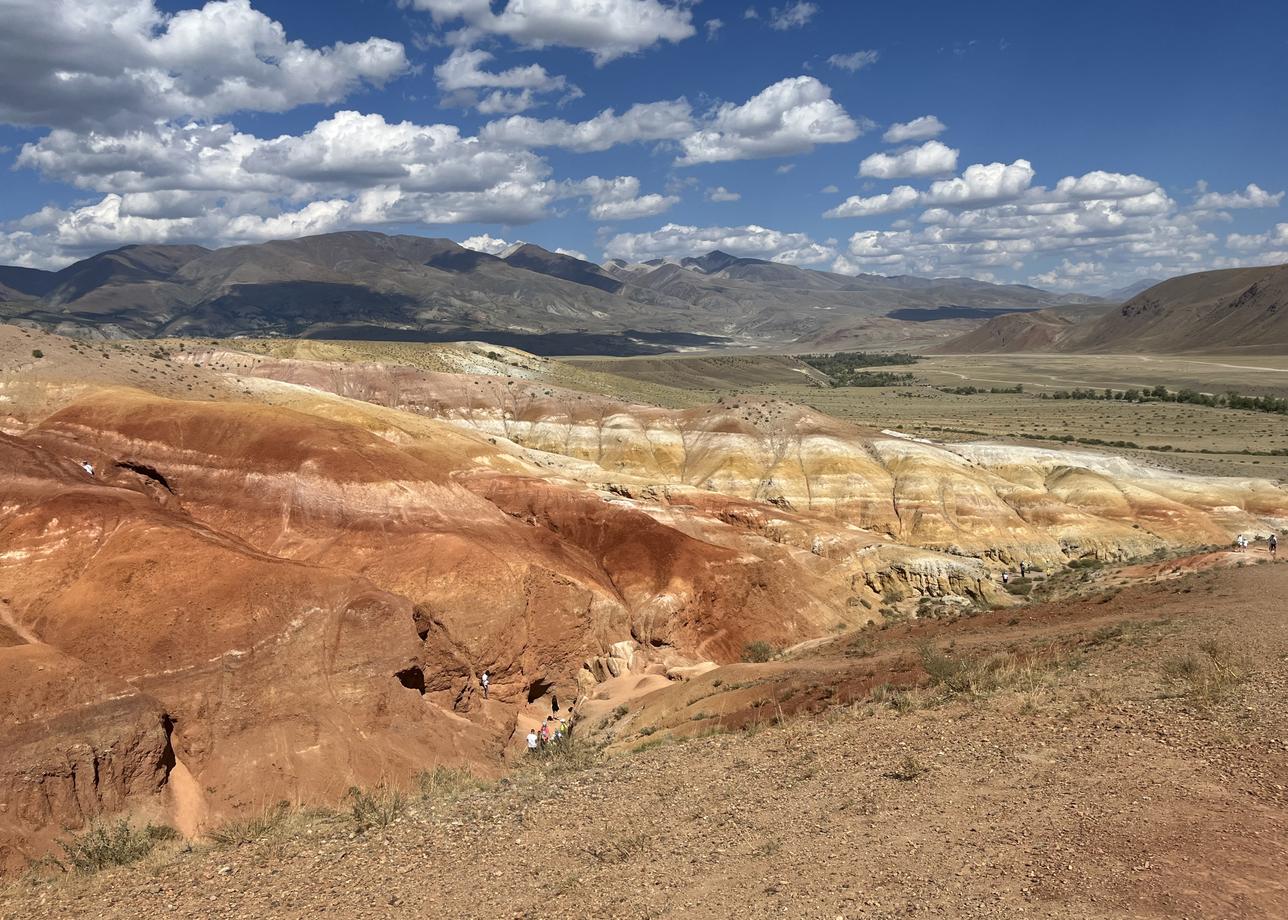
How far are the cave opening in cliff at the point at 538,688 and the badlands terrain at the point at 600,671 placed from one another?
193 mm

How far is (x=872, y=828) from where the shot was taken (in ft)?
36.6

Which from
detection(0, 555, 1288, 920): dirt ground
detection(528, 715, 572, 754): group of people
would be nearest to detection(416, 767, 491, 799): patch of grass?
detection(0, 555, 1288, 920): dirt ground

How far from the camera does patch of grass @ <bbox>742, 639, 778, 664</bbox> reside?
109 ft

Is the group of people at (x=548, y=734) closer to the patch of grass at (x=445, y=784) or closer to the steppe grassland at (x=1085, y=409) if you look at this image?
the patch of grass at (x=445, y=784)

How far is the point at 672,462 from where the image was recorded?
62156mm

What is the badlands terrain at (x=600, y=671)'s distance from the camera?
10.6m

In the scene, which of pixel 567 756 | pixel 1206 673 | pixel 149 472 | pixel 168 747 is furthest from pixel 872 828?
pixel 149 472

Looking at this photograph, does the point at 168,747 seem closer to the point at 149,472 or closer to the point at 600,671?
the point at 600,671

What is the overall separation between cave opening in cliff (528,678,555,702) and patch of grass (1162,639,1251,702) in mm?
21768

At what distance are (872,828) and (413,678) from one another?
1912 centimetres

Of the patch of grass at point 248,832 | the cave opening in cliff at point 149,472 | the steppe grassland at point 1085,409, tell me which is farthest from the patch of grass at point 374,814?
the steppe grassland at point 1085,409

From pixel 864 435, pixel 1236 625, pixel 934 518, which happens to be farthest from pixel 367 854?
pixel 864 435

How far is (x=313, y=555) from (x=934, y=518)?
37672 mm

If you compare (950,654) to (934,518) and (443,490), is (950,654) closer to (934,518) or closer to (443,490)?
(443,490)
